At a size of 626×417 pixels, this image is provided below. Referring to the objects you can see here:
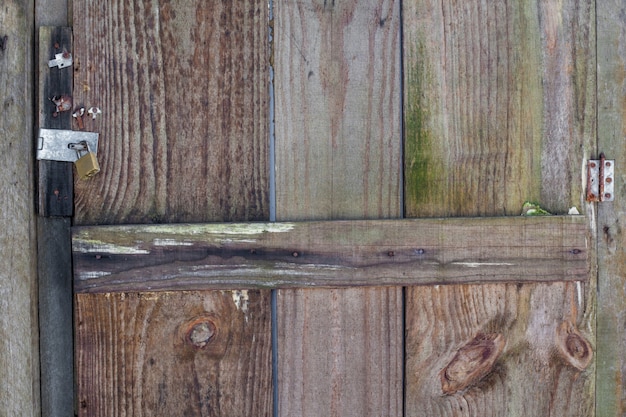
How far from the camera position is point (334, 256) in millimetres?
1341

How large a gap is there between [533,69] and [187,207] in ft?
3.07

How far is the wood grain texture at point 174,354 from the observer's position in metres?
1.35

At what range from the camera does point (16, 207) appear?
131 cm

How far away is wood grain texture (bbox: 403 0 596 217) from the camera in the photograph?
1.39 m

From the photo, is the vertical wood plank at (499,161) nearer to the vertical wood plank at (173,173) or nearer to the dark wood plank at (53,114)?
the vertical wood plank at (173,173)

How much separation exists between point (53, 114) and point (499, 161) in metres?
1.10

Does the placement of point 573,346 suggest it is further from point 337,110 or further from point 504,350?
point 337,110

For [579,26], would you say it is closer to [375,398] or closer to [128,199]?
[375,398]

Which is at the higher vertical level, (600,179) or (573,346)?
(600,179)

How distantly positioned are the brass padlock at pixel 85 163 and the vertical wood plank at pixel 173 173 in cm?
3

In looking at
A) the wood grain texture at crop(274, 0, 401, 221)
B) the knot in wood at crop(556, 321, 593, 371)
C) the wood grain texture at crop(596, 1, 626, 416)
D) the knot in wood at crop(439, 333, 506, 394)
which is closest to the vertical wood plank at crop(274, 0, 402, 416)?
the wood grain texture at crop(274, 0, 401, 221)

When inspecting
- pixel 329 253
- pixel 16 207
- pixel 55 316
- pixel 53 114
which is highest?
pixel 53 114

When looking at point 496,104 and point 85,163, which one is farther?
point 496,104

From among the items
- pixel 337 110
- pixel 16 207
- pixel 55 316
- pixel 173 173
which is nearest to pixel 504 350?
pixel 337 110
